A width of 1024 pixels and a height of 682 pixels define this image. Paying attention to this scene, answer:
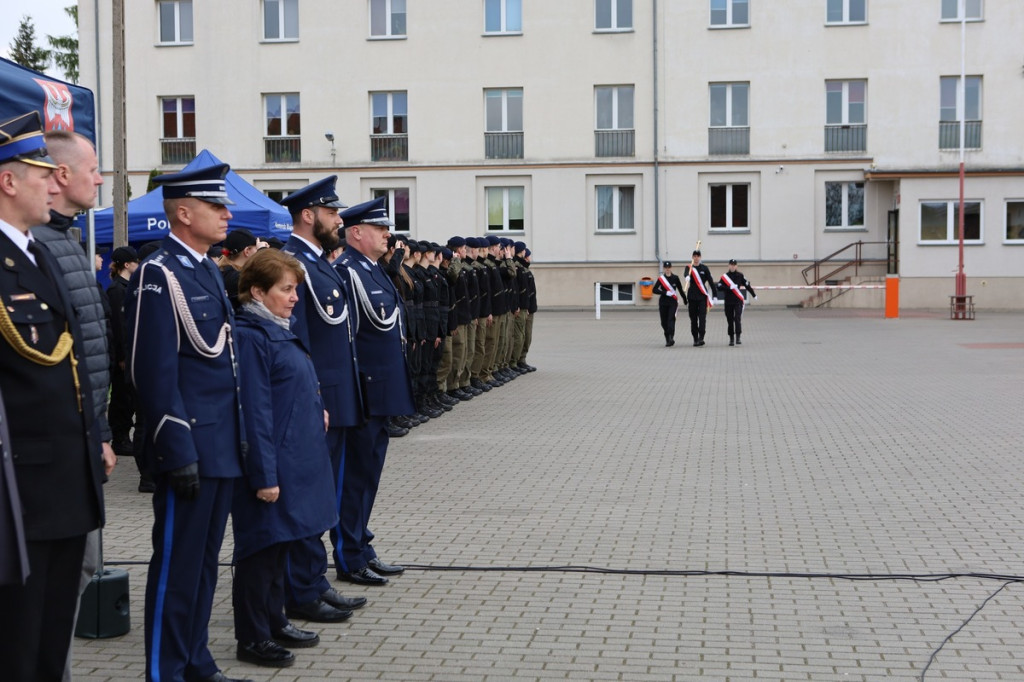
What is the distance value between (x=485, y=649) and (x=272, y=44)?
40.6 metres

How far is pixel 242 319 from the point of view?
5402mm

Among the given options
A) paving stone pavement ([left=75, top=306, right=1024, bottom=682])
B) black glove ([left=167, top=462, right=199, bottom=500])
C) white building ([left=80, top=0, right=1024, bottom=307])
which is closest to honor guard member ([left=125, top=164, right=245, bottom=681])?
black glove ([left=167, top=462, right=199, bottom=500])

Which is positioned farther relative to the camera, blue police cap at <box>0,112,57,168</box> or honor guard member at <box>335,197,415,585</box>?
honor guard member at <box>335,197,415,585</box>

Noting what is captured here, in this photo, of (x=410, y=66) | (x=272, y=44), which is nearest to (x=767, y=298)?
(x=410, y=66)

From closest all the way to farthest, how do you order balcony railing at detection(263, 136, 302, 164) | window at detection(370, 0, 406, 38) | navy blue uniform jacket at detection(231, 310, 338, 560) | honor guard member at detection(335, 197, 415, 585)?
navy blue uniform jacket at detection(231, 310, 338, 560), honor guard member at detection(335, 197, 415, 585), window at detection(370, 0, 406, 38), balcony railing at detection(263, 136, 302, 164)

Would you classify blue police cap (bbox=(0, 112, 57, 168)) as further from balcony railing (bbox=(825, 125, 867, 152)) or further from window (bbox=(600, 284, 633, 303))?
balcony railing (bbox=(825, 125, 867, 152))

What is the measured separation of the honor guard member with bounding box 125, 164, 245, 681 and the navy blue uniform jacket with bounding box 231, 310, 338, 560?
219 mm

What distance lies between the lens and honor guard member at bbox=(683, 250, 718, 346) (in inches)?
1030

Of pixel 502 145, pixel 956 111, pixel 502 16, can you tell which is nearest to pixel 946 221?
pixel 956 111

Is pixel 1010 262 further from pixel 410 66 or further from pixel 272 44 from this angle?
pixel 272 44

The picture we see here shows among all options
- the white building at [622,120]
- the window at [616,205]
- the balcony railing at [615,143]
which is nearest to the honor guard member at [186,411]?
A: the white building at [622,120]

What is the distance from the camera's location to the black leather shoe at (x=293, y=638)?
18.6 feet

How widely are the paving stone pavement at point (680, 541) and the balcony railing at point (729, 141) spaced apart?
87.8 feet

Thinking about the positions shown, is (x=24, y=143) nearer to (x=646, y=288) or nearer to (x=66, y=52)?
(x=646, y=288)
